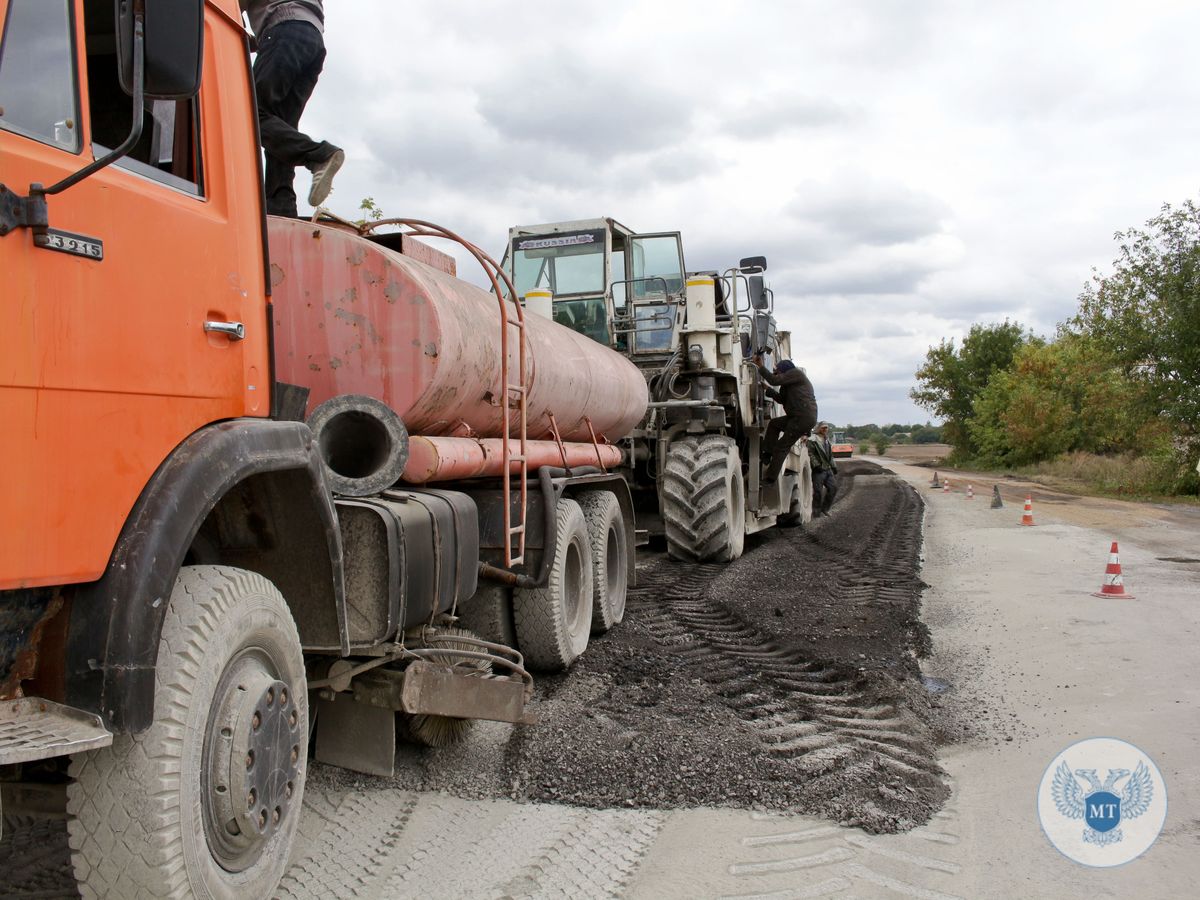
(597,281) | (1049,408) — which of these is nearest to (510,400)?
(597,281)

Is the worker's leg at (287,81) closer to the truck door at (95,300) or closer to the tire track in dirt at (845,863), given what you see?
the truck door at (95,300)

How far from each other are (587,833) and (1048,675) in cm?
362

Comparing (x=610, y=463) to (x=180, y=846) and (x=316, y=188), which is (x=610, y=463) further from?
(x=180, y=846)

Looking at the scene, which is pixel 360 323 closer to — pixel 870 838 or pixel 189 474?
pixel 189 474

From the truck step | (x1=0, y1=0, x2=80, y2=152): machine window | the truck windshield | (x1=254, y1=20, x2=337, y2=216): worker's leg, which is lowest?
the truck step

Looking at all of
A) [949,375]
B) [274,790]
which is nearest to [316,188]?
[274,790]

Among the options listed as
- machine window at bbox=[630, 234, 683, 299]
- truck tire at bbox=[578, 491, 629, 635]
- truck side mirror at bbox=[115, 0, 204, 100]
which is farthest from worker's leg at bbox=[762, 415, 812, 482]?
truck side mirror at bbox=[115, 0, 204, 100]

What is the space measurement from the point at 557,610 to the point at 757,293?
734 cm

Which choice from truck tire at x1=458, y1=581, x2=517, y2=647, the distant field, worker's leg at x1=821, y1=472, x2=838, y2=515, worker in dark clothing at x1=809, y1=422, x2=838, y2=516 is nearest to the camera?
truck tire at x1=458, y1=581, x2=517, y2=647

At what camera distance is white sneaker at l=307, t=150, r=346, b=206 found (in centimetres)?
402

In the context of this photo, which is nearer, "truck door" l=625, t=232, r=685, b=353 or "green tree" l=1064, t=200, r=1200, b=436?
"truck door" l=625, t=232, r=685, b=353

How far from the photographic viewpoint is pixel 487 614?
546cm

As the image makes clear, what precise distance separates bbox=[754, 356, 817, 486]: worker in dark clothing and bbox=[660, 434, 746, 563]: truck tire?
216cm

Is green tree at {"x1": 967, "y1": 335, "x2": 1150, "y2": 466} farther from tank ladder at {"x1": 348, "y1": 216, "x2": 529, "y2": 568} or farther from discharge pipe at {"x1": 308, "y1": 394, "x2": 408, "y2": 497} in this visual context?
discharge pipe at {"x1": 308, "y1": 394, "x2": 408, "y2": 497}
